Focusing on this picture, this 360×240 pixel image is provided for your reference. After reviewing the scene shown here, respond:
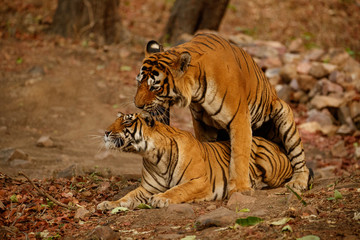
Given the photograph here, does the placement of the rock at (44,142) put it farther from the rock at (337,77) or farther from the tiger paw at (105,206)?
the rock at (337,77)

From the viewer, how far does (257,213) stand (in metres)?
3.92

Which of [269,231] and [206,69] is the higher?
[206,69]

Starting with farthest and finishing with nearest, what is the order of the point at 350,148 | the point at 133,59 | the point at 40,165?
the point at 133,59
the point at 350,148
the point at 40,165

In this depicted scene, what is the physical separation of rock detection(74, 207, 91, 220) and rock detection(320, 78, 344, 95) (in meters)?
6.47

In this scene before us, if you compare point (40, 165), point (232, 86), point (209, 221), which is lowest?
point (40, 165)

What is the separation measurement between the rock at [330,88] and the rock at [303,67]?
454mm

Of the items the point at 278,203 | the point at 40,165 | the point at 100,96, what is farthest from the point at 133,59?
the point at 278,203

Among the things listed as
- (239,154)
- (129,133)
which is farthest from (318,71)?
(129,133)

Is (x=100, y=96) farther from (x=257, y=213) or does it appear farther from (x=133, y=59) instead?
(x=257, y=213)

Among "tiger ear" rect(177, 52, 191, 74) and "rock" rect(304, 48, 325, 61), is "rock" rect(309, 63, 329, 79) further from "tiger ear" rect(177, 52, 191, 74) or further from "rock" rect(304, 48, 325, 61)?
"tiger ear" rect(177, 52, 191, 74)

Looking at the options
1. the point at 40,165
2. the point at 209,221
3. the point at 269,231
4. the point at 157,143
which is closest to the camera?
the point at 269,231

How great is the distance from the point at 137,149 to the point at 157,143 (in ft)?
0.66

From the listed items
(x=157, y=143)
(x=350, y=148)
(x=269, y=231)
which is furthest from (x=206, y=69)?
(x=350, y=148)

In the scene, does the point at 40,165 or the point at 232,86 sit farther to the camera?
the point at 40,165
